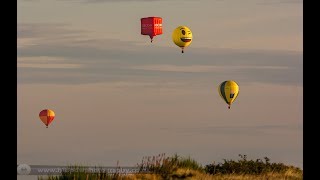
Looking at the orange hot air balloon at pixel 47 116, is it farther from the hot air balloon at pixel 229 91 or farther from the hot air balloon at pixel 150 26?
the hot air balloon at pixel 229 91

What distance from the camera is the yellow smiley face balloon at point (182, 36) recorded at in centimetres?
6794

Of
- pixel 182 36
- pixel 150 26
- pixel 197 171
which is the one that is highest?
pixel 150 26

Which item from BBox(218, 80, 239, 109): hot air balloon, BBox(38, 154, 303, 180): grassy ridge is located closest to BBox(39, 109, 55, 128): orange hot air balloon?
BBox(218, 80, 239, 109): hot air balloon

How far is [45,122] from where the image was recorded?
213ft

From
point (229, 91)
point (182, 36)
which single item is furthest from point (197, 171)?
point (182, 36)

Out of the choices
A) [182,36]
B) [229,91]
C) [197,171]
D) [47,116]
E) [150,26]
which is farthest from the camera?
[150,26]

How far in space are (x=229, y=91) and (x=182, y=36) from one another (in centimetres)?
1075

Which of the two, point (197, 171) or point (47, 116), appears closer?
point (197, 171)

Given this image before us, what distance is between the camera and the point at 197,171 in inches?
1212

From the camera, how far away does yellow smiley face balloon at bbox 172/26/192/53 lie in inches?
2675

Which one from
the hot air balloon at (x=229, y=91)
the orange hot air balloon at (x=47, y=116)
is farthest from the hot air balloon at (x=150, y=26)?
the orange hot air balloon at (x=47, y=116)

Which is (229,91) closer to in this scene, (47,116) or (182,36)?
(182,36)
